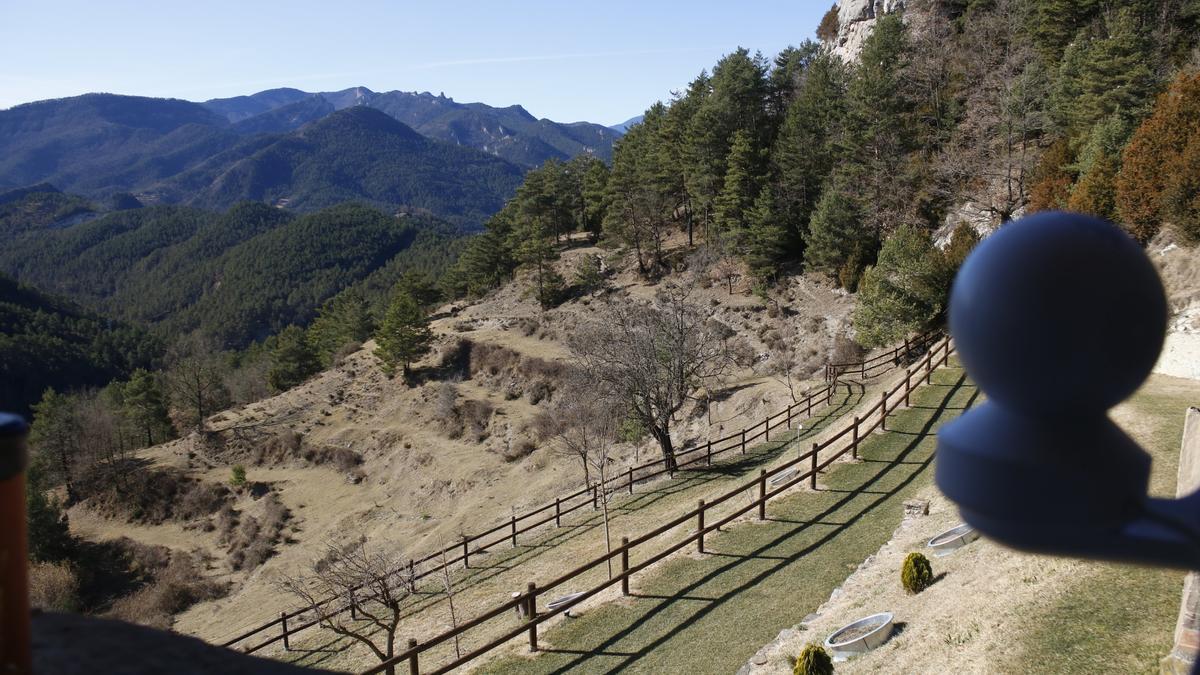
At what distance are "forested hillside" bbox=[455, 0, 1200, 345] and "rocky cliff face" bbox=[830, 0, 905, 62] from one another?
3.82 metres

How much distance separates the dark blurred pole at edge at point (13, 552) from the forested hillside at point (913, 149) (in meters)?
23.8

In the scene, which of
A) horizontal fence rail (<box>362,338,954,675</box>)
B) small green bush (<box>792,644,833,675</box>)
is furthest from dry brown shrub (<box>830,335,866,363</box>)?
small green bush (<box>792,644,833,675</box>)

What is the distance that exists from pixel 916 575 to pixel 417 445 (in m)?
37.3

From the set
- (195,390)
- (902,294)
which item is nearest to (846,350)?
(902,294)

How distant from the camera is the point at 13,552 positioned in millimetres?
1264

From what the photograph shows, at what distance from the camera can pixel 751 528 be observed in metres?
13.2

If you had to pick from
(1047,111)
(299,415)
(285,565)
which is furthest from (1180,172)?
(299,415)

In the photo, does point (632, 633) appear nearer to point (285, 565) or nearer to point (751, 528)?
point (751, 528)

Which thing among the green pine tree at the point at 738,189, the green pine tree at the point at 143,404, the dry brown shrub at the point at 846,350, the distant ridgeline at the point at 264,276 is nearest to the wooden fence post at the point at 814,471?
the dry brown shrub at the point at 846,350

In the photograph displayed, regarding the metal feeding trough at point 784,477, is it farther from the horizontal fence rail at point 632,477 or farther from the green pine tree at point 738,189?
the green pine tree at point 738,189

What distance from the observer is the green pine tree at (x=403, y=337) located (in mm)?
48938

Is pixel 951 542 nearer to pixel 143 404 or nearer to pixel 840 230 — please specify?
pixel 840 230

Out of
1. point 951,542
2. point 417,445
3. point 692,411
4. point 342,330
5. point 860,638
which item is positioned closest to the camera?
point 860,638

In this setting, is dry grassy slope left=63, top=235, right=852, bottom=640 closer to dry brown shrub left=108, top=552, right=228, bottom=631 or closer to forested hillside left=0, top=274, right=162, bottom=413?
dry brown shrub left=108, top=552, right=228, bottom=631
